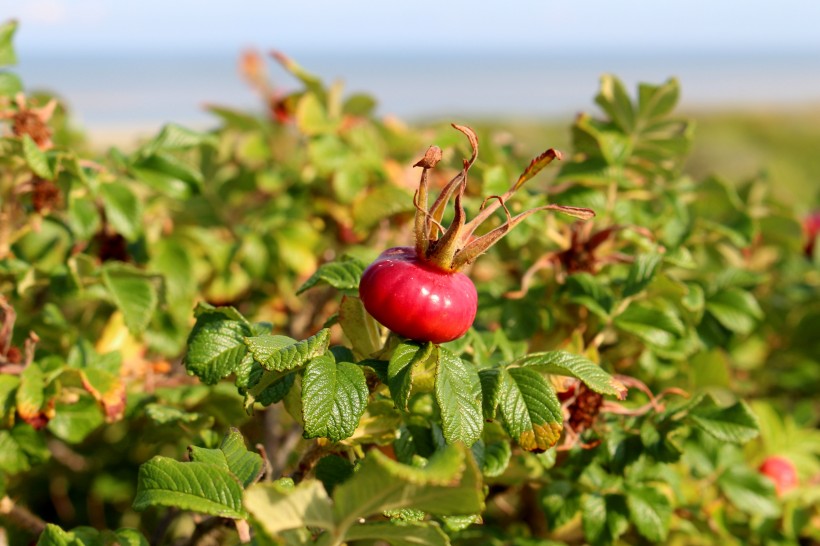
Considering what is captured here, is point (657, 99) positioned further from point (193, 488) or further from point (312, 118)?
point (193, 488)

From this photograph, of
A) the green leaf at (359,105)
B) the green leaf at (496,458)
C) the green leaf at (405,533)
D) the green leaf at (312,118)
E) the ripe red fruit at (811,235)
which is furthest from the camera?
the ripe red fruit at (811,235)

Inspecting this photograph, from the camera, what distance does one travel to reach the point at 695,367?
1991 mm

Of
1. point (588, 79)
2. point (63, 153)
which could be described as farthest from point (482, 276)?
point (588, 79)

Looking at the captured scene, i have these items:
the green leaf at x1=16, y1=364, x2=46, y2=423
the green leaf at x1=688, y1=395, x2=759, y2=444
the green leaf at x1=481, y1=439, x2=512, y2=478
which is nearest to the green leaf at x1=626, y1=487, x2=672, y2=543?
the green leaf at x1=688, y1=395, x2=759, y2=444

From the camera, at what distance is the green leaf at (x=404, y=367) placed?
37.7 inches

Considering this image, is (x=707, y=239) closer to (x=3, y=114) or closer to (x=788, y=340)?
(x=788, y=340)

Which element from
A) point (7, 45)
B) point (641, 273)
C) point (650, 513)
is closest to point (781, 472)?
point (650, 513)

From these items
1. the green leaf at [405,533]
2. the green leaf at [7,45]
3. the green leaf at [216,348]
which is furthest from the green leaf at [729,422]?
the green leaf at [7,45]

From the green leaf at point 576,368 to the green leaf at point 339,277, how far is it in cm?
25

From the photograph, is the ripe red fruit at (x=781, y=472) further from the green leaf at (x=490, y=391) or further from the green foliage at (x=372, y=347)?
Answer: the green leaf at (x=490, y=391)

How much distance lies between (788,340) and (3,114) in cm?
218

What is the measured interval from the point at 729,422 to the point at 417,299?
0.65m

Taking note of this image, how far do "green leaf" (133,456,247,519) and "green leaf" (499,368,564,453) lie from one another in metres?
0.35

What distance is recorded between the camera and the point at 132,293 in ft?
5.39
